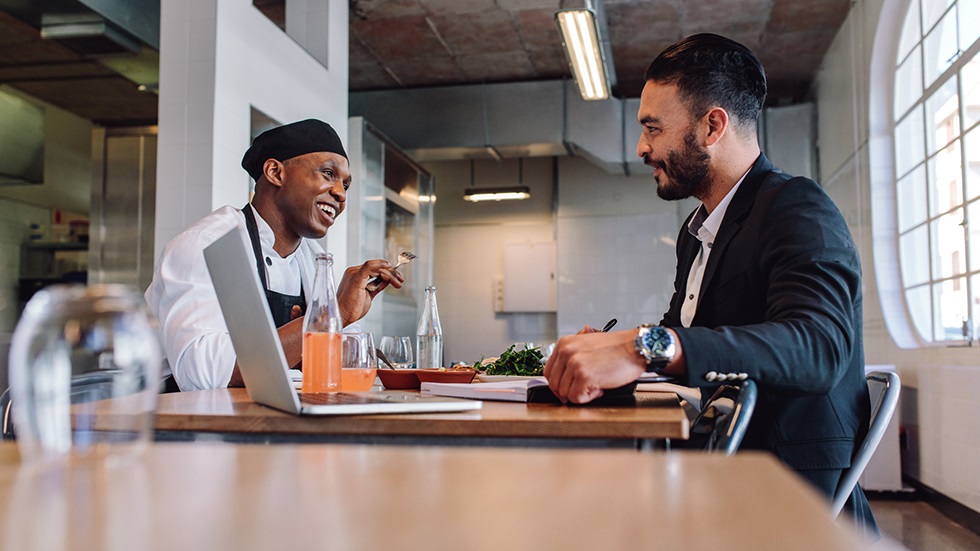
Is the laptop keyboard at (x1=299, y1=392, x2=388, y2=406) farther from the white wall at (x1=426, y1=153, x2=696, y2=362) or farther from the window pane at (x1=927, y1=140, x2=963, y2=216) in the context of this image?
the white wall at (x1=426, y1=153, x2=696, y2=362)

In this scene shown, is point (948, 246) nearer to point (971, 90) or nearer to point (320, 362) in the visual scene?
point (971, 90)

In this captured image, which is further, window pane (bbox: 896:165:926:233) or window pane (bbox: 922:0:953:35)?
window pane (bbox: 896:165:926:233)

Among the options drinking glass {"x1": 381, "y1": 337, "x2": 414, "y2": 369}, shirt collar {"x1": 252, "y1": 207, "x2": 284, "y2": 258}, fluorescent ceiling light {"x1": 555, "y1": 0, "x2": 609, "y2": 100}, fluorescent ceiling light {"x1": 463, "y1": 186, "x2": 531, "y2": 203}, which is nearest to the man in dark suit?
drinking glass {"x1": 381, "y1": 337, "x2": 414, "y2": 369}

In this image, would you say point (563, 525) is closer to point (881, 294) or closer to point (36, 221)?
point (881, 294)

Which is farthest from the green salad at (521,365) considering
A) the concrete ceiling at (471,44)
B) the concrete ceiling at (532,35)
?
the concrete ceiling at (532,35)

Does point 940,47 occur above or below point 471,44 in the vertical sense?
below

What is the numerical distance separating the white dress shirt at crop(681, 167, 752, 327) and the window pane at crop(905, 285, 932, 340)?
12.4 ft

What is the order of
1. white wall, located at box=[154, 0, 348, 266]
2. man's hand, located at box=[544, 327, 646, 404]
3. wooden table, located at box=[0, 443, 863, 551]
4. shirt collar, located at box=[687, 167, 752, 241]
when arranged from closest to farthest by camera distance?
wooden table, located at box=[0, 443, 863, 551] < man's hand, located at box=[544, 327, 646, 404] < shirt collar, located at box=[687, 167, 752, 241] < white wall, located at box=[154, 0, 348, 266]

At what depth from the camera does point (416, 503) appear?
52 cm

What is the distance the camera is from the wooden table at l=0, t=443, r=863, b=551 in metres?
0.43

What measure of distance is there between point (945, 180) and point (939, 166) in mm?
139

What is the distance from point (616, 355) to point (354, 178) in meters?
5.00

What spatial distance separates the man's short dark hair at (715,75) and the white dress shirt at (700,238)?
180 mm

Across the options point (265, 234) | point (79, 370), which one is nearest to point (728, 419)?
point (79, 370)
